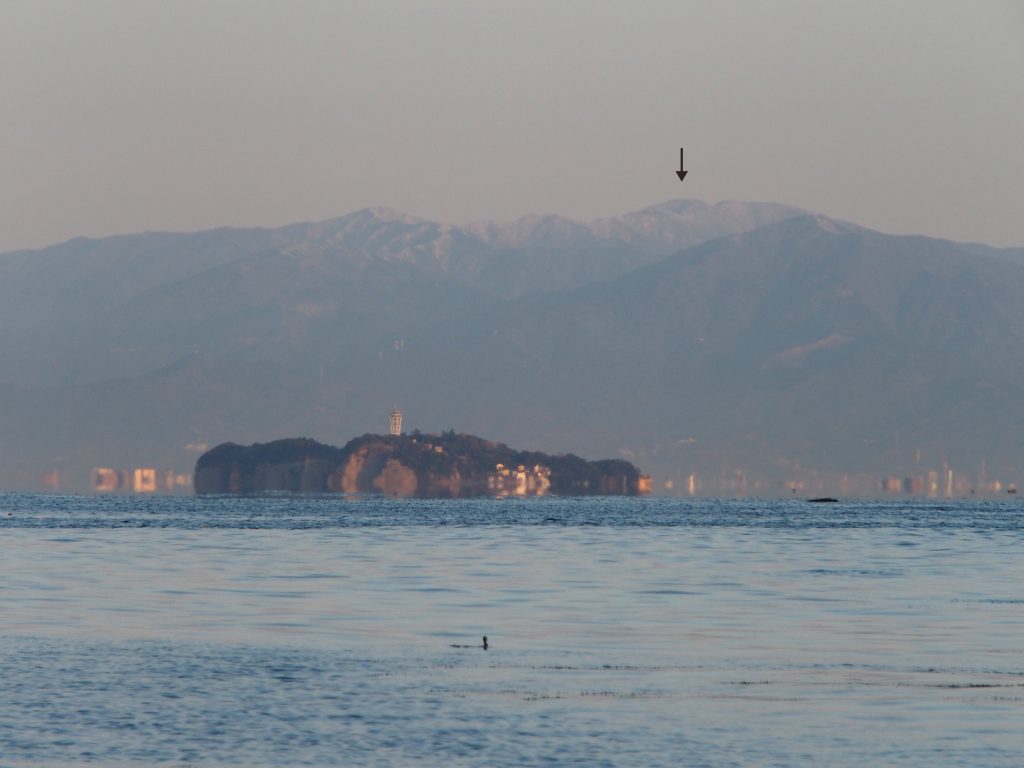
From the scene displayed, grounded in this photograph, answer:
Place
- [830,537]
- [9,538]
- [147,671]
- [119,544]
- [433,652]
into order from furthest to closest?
[830,537] < [9,538] < [119,544] < [433,652] < [147,671]

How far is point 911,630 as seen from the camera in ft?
219

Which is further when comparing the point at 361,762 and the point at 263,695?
the point at 263,695

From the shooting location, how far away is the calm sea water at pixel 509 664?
4112 cm

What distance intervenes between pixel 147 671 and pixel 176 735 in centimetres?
1149

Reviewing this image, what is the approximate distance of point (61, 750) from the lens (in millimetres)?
39906

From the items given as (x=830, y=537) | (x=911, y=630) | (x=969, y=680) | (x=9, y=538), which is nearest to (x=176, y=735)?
(x=969, y=680)

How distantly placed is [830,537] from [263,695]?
126m

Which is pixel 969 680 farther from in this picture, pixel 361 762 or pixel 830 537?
pixel 830 537

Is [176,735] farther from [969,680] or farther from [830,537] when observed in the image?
[830,537]

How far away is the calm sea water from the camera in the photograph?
41125 mm

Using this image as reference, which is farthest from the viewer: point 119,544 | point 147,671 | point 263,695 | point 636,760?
point 119,544

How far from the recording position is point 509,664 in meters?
55.3

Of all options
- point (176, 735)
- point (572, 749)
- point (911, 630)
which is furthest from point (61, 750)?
point (911, 630)

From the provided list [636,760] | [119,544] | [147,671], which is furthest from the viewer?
[119,544]
